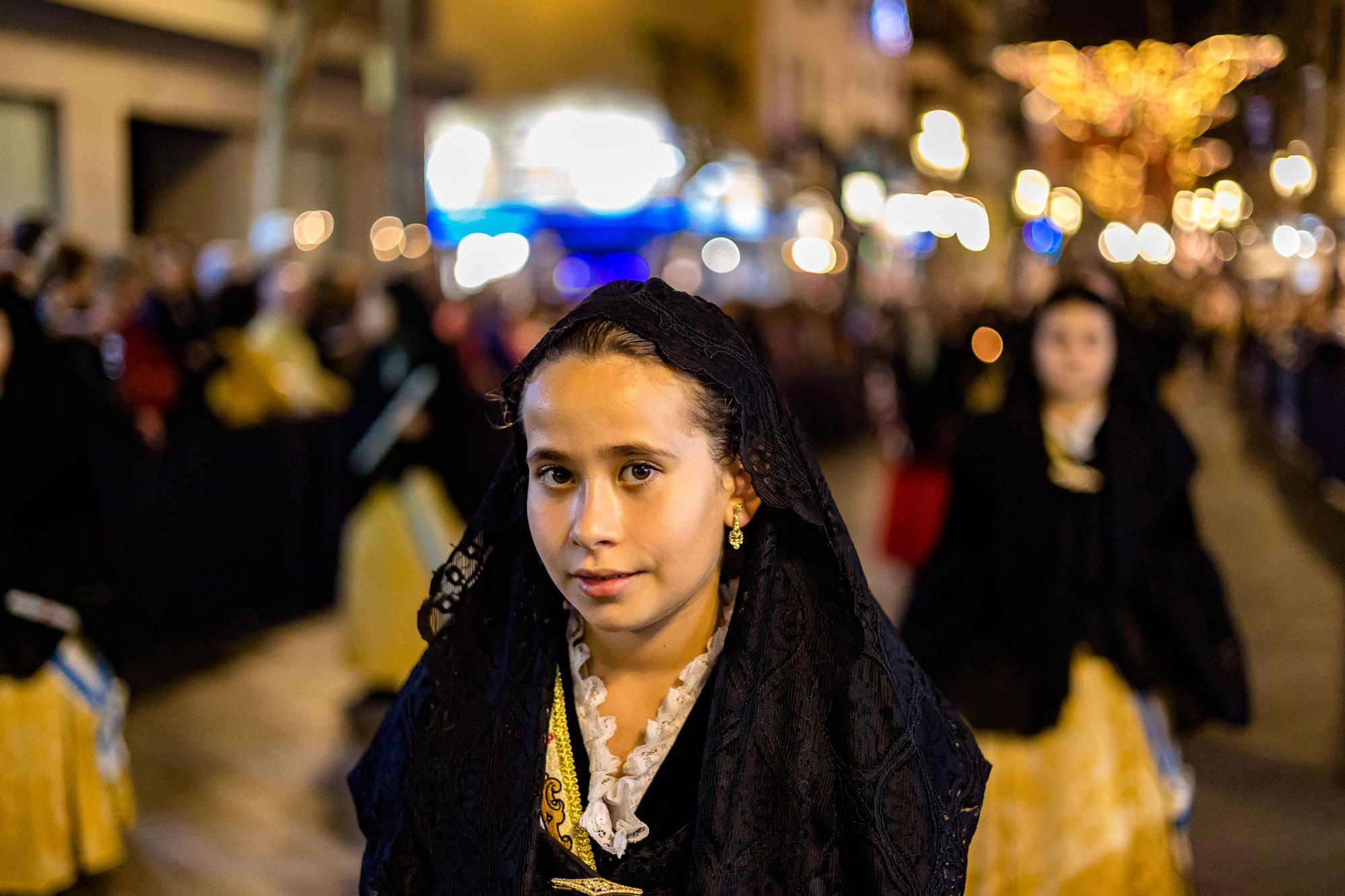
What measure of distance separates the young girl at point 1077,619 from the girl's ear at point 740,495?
6.81ft

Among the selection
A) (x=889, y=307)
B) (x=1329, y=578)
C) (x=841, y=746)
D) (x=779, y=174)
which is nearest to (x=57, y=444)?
(x=841, y=746)

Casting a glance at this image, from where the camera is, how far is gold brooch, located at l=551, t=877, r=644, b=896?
2.02m

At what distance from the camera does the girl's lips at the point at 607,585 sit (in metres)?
1.97

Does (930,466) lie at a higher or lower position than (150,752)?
higher

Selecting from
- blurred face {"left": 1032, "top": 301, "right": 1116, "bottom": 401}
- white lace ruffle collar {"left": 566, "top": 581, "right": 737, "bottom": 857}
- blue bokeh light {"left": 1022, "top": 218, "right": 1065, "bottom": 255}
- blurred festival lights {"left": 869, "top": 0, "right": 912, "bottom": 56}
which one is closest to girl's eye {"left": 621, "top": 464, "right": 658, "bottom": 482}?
white lace ruffle collar {"left": 566, "top": 581, "right": 737, "bottom": 857}

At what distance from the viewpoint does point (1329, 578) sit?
1021cm

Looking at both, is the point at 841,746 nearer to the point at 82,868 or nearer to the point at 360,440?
the point at 82,868

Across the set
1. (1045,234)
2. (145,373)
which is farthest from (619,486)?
(1045,234)

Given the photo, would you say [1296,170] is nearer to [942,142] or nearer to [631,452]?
[631,452]

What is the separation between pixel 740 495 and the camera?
7.00 ft

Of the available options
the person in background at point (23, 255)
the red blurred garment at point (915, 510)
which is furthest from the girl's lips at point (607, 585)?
the red blurred garment at point (915, 510)

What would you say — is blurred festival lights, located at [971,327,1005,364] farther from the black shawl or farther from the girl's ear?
the girl's ear

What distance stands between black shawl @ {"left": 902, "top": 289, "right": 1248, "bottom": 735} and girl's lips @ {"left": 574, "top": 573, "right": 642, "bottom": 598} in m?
2.27

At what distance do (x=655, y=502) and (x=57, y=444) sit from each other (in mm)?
3364
